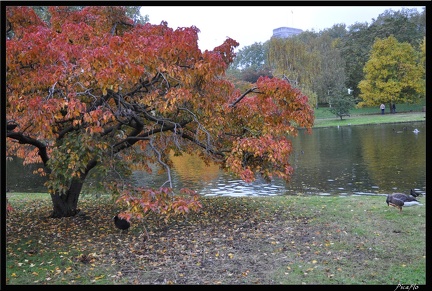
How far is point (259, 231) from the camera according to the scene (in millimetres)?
6727

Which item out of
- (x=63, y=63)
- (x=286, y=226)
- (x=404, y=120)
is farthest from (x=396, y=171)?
(x=404, y=120)

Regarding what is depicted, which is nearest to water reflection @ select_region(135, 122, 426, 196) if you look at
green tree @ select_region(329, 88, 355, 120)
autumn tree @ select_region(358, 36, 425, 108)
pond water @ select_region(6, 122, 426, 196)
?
pond water @ select_region(6, 122, 426, 196)

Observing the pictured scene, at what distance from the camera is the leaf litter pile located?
495cm

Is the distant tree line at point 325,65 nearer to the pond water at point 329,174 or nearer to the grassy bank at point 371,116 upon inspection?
the grassy bank at point 371,116

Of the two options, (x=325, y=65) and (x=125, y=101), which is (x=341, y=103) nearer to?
(x=325, y=65)

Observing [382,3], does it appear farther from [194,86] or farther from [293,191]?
[293,191]

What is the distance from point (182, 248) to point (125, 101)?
98.5 inches

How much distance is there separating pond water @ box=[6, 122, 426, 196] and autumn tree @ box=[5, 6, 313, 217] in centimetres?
538

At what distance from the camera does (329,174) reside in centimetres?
1528

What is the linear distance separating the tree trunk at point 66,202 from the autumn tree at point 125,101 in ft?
0.07

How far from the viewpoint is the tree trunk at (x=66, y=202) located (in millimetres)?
7824

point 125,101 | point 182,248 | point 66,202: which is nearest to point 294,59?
point 66,202

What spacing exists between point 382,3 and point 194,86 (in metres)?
2.98

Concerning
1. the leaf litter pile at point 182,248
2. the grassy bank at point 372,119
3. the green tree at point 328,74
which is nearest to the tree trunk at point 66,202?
the leaf litter pile at point 182,248
